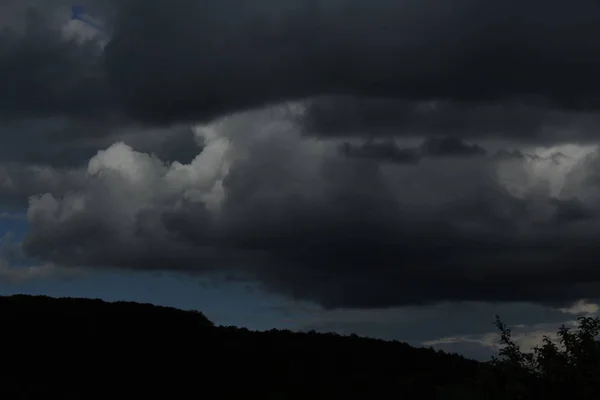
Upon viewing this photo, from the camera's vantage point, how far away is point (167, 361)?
4162cm

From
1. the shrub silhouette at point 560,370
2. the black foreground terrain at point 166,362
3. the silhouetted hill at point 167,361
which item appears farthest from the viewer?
the silhouetted hill at point 167,361

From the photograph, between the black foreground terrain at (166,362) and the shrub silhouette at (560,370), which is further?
the black foreground terrain at (166,362)

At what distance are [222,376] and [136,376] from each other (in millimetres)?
4411

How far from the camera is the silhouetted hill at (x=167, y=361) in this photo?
37.7m

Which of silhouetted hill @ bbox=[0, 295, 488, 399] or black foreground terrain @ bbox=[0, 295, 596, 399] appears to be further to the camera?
silhouetted hill @ bbox=[0, 295, 488, 399]

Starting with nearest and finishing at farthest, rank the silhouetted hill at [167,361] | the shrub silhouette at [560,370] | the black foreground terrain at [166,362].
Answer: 1. the shrub silhouette at [560,370]
2. the black foreground terrain at [166,362]
3. the silhouetted hill at [167,361]

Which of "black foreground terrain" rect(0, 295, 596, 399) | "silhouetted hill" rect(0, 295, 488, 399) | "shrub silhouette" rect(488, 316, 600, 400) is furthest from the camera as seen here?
"silhouetted hill" rect(0, 295, 488, 399)

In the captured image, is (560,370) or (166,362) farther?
(166,362)

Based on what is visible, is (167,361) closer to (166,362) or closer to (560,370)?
(166,362)

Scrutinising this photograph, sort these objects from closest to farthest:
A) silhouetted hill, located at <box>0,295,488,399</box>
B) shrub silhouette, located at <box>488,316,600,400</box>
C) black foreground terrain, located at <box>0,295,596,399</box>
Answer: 1. shrub silhouette, located at <box>488,316,600,400</box>
2. black foreground terrain, located at <box>0,295,596,399</box>
3. silhouetted hill, located at <box>0,295,488,399</box>

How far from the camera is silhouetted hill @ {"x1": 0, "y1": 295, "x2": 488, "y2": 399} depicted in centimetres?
3766

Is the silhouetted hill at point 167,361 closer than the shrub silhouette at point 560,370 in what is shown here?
No

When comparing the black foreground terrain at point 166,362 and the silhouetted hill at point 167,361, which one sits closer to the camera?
the black foreground terrain at point 166,362

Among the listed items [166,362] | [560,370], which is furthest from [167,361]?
[560,370]
